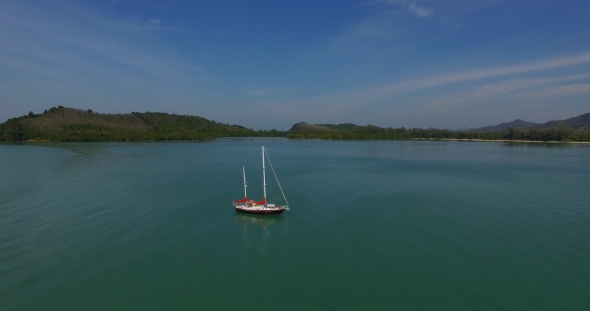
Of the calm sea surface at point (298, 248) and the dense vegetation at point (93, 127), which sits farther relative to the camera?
the dense vegetation at point (93, 127)

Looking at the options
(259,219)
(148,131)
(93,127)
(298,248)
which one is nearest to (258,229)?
(259,219)

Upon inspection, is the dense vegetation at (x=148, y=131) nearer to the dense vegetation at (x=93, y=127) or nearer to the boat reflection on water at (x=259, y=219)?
the dense vegetation at (x=93, y=127)

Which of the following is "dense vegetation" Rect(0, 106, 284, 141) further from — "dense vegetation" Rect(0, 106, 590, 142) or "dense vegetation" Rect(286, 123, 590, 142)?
"dense vegetation" Rect(286, 123, 590, 142)

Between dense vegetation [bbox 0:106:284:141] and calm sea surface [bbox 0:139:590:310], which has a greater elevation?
dense vegetation [bbox 0:106:284:141]

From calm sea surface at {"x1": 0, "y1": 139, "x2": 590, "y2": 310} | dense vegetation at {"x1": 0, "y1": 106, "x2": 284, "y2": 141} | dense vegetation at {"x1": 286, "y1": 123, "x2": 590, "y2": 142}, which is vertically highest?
dense vegetation at {"x1": 0, "y1": 106, "x2": 284, "y2": 141}

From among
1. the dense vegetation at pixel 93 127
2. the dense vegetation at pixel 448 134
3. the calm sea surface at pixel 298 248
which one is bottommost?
the calm sea surface at pixel 298 248

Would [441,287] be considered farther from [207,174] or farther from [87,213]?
[207,174]

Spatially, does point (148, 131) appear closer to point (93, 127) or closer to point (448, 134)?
point (93, 127)

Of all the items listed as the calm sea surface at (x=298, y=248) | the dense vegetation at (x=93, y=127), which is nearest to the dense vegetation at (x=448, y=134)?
the dense vegetation at (x=93, y=127)

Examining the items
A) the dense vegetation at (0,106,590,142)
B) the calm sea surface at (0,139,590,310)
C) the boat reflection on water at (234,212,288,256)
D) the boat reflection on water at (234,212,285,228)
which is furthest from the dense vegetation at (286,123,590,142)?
the boat reflection on water at (234,212,288,256)
